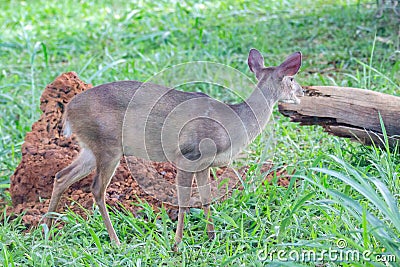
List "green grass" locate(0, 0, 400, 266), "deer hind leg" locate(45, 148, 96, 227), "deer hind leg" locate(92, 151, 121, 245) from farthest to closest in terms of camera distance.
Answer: "deer hind leg" locate(45, 148, 96, 227) < "deer hind leg" locate(92, 151, 121, 245) < "green grass" locate(0, 0, 400, 266)

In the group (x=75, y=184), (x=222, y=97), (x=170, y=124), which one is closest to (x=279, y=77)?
(x=170, y=124)

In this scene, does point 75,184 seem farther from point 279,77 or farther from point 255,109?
point 279,77

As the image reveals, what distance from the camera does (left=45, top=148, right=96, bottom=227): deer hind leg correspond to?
4430 mm

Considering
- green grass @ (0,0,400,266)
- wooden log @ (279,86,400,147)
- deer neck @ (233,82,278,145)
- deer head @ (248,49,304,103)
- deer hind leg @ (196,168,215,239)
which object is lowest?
green grass @ (0,0,400,266)

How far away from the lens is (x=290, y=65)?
4.13 meters

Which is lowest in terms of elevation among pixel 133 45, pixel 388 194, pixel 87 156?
pixel 133 45

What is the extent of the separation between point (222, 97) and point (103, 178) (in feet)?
8.56

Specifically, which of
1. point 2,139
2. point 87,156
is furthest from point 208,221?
point 2,139

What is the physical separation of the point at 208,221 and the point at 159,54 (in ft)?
11.2

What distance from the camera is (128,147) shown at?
13.9ft

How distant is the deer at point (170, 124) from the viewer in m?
4.13

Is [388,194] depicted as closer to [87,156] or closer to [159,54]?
[87,156]

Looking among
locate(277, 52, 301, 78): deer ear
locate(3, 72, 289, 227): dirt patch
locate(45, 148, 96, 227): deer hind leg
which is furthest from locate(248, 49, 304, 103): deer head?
locate(45, 148, 96, 227): deer hind leg

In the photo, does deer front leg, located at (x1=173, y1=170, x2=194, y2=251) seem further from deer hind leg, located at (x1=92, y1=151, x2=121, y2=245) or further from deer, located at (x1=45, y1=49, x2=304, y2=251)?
deer hind leg, located at (x1=92, y1=151, x2=121, y2=245)
